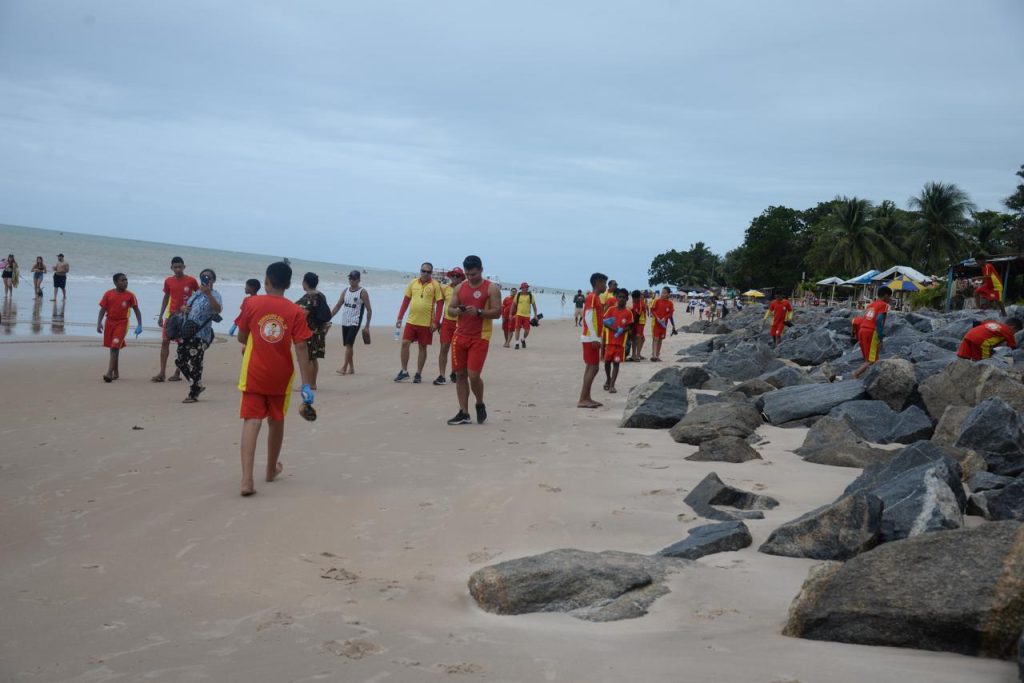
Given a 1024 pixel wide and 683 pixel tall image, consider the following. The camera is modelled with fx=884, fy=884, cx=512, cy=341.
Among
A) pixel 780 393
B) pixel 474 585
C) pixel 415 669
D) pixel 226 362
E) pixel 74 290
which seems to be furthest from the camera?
pixel 74 290

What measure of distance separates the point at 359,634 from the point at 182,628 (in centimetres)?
76

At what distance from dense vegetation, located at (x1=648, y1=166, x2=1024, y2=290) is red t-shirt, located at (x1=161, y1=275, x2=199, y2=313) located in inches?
1817

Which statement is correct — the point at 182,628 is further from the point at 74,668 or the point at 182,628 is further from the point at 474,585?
the point at 474,585

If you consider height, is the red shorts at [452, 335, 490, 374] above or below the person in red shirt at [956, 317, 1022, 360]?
below

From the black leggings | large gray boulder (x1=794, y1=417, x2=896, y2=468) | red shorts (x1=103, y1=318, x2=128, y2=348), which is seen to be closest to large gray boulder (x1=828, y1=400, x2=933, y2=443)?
large gray boulder (x1=794, y1=417, x2=896, y2=468)

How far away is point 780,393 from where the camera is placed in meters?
9.86

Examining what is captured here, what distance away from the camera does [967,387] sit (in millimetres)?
8180

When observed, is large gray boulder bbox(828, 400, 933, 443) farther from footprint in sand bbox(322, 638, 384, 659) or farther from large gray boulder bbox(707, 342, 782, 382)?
footprint in sand bbox(322, 638, 384, 659)

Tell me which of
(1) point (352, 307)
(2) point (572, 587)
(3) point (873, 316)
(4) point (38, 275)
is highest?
(3) point (873, 316)

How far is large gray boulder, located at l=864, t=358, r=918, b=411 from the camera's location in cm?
883

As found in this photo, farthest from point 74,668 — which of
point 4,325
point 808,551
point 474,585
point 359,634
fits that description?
point 4,325

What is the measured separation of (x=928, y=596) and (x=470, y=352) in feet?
21.4

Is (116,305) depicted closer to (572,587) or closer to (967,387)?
(572,587)

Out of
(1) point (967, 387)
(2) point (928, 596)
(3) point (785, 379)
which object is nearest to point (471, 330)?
(1) point (967, 387)
